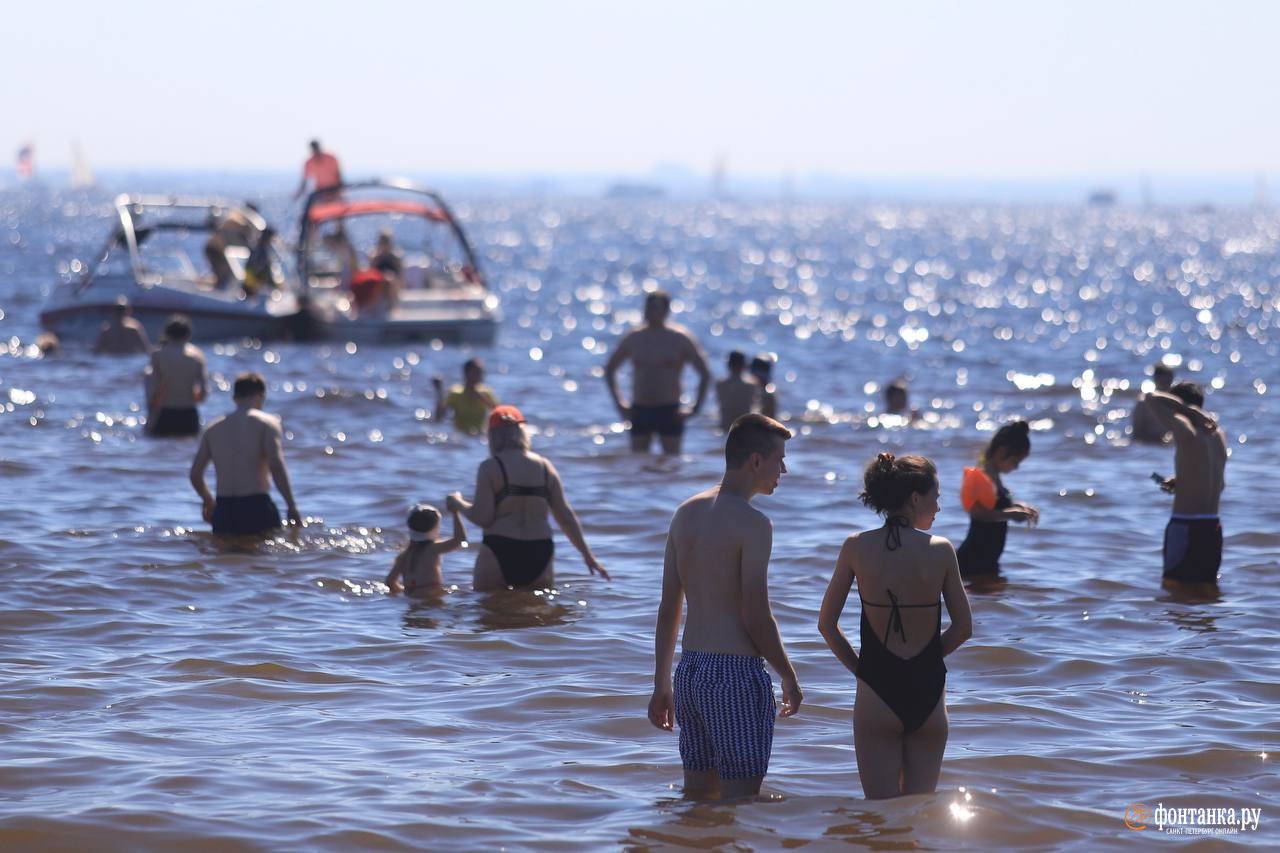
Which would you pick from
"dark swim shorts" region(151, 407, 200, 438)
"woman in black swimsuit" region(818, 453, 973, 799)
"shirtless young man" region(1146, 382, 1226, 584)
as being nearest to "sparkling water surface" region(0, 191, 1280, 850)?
"dark swim shorts" region(151, 407, 200, 438)

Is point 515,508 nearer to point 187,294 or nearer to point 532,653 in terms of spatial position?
point 532,653

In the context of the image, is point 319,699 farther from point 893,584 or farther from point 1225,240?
point 1225,240

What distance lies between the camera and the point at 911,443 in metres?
19.6

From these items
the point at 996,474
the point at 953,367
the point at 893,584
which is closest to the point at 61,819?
the point at 893,584

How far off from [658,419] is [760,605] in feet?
32.1

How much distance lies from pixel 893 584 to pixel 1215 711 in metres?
3.23

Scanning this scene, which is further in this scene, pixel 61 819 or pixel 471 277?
pixel 471 277

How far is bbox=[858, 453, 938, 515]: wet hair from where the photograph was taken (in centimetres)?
613

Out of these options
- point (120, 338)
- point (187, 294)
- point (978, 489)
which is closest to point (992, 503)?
point (978, 489)

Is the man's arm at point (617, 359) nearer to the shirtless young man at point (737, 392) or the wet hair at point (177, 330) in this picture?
the shirtless young man at point (737, 392)

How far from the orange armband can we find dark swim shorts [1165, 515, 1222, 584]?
1.22 metres

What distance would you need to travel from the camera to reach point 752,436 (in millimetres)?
6086

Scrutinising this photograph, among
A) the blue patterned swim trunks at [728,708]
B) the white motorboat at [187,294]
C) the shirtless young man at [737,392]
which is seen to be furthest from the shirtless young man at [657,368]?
the white motorboat at [187,294]

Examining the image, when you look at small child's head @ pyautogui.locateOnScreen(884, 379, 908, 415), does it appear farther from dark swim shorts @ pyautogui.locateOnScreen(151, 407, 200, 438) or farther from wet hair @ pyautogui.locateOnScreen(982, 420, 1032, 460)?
wet hair @ pyautogui.locateOnScreen(982, 420, 1032, 460)
